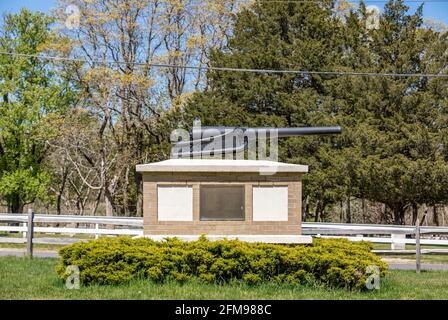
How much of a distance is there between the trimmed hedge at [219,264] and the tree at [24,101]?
82.5 ft

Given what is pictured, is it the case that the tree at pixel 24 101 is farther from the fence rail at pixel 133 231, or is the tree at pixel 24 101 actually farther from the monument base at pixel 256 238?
the monument base at pixel 256 238

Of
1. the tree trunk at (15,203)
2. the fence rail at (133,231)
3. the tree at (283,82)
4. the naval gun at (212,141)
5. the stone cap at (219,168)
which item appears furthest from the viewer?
the tree trunk at (15,203)

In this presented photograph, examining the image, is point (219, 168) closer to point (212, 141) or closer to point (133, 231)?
point (212, 141)

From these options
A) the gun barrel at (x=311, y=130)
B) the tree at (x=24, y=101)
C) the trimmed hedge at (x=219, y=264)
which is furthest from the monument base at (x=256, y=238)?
the tree at (x=24, y=101)

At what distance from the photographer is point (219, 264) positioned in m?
11.6

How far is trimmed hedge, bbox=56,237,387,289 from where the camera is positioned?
11547 mm

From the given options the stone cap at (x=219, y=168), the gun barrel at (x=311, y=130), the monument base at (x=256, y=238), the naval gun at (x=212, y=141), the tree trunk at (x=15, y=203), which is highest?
the gun barrel at (x=311, y=130)

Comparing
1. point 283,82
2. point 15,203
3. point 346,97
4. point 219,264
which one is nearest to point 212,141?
point 219,264

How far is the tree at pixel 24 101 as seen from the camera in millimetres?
36438

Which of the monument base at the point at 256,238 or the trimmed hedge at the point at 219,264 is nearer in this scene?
the trimmed hedge at the point at 219,264

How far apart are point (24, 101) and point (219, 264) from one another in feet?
92.3

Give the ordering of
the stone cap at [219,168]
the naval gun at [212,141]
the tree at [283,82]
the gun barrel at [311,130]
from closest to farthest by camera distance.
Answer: the stone cap at [219,168], the naval gun at [212,141], the gun barrel at [311,130], the tree at [283,82]

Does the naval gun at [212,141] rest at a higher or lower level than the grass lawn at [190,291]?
higher

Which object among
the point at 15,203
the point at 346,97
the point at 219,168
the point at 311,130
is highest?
the point at 346,97
